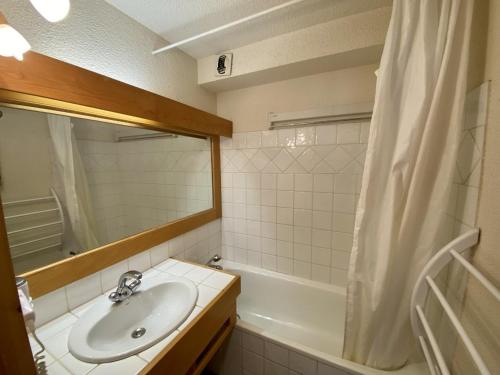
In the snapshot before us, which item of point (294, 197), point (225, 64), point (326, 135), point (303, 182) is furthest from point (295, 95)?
point (294, 197)

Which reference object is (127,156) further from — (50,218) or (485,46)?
(485,46)

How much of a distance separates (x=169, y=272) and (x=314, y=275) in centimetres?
111

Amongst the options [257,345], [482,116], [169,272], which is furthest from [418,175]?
[169,272]

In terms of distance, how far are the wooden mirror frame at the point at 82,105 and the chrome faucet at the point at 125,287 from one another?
114 millimetres

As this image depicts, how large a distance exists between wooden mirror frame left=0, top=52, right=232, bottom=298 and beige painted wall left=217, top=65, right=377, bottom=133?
1.76ft

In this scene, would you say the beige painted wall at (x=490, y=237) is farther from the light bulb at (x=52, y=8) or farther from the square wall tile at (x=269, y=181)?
the light bulb at (x=52, y=8)

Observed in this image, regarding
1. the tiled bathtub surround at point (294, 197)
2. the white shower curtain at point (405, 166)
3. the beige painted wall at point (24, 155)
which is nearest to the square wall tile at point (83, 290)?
the beige painted wall at point (24, 155)

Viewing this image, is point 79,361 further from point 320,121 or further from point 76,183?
point 320,121

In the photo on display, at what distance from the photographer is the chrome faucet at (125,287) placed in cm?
89

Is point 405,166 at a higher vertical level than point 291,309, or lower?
higher

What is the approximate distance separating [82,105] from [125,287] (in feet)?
2.67

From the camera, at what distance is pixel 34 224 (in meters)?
0.84

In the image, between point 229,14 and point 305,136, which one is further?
point 305,136

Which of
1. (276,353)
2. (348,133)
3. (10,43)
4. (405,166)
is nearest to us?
(10,43)
